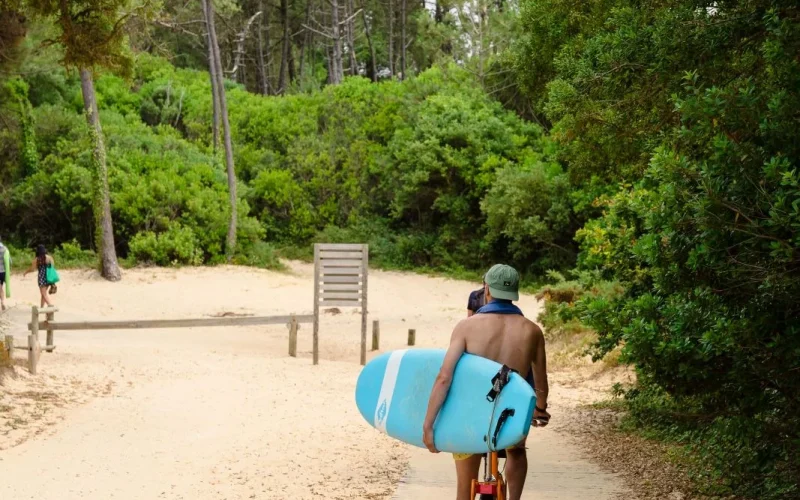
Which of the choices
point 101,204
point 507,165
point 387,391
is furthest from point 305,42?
point 387,391

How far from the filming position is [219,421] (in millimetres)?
11180

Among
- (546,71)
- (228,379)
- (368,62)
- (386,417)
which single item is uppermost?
(368,62)

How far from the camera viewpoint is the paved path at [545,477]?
736cm

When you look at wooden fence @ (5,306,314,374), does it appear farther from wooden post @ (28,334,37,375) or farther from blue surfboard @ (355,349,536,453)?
blue surfboard @ (355,349,536,453)

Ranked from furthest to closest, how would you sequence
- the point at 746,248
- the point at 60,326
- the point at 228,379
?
1. the point at 60,326
2. the point at 228,379
3. the point at 746,248

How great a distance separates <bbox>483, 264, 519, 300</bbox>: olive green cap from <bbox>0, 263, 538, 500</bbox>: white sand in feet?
8.73

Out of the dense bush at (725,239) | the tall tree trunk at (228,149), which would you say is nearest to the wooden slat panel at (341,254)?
the dense bush at (725,239)

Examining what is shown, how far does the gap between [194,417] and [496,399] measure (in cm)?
699

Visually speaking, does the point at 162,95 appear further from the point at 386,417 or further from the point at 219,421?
the point at 386,417

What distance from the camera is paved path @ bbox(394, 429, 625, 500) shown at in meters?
7.36

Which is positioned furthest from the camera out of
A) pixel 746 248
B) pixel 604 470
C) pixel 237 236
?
pixel 237 236

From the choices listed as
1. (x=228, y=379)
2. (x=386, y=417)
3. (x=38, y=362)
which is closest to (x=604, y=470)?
(x=386, y=417)

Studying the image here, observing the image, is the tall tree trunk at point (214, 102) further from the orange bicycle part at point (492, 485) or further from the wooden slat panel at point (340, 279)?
the orange bicycle part at point (492, 485)

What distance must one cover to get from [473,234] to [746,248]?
1094 inches
